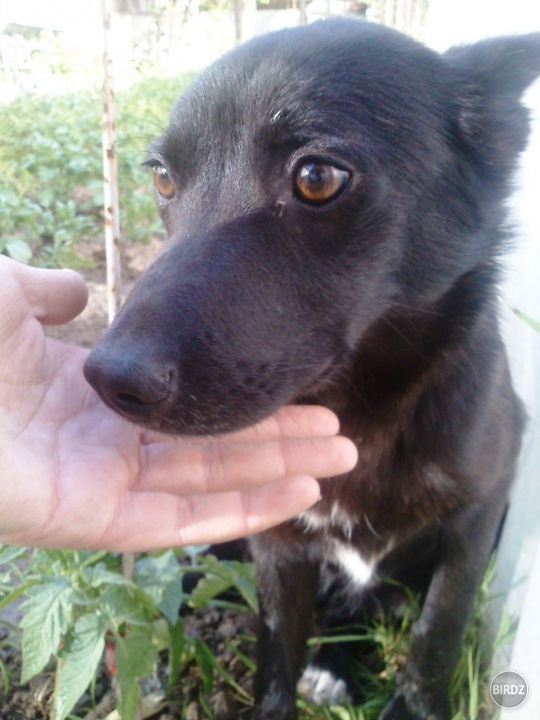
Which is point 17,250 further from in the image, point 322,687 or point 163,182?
point 322,687

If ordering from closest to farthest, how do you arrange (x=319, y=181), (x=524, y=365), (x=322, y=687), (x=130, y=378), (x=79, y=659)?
(x=130, y=378), (x=319, y=181), (x=79, y=659), (x=322, y=687), (x=524, y=365)

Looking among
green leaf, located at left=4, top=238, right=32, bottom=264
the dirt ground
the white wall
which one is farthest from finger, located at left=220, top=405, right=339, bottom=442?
green leaf, located at left=4, top=238, right=32, bottom=264

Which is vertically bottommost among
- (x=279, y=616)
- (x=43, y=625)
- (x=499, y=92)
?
(x=279, y=616)

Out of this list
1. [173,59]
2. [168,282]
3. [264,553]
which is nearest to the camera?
[168,282]

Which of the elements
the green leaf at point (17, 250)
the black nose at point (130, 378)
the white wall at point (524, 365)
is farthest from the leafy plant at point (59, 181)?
the black nose at point (130, 378)

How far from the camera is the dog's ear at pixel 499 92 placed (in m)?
1.42

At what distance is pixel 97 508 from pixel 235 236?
57 cm

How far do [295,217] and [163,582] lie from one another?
2.84ft

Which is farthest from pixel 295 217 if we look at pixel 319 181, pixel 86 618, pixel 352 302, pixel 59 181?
pixel 59 181

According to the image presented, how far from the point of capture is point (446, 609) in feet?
5.05

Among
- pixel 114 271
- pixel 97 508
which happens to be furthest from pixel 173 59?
pixel 97 508

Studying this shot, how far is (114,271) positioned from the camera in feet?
5.11

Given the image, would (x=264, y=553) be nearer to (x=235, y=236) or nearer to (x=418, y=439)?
(x=418, y=439)

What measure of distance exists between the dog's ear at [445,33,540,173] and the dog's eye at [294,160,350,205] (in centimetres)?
44
